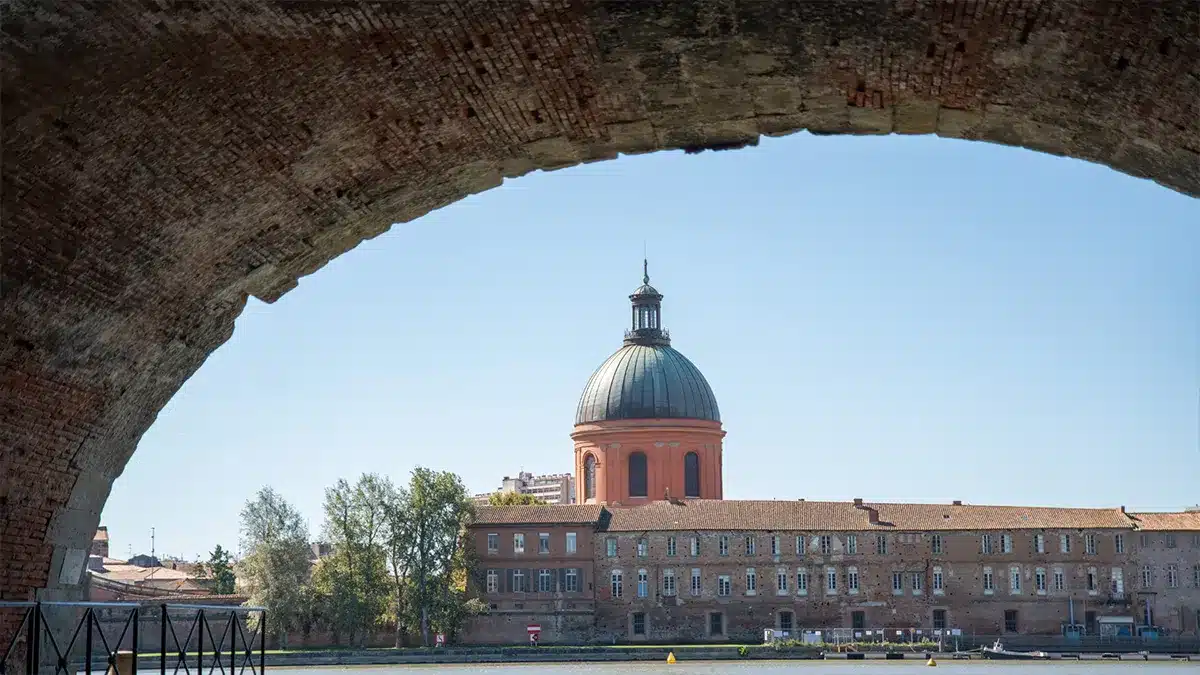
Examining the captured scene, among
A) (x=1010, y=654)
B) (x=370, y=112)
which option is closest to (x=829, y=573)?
(x=1010, y=654)

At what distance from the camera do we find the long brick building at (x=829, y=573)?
7338cm

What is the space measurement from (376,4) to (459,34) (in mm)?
450

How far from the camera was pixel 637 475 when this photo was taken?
78.3 m

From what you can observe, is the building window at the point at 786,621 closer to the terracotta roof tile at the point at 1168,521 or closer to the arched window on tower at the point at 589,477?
the arched window on tower at the point at 589,477

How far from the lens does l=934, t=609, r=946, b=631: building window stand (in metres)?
73.6

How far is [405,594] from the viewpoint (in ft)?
225

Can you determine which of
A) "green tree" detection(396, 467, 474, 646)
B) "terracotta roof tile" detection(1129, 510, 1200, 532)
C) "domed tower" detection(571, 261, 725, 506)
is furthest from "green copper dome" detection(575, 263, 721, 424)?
"terracotta roof tile" detection(1129, 510, 1200, 532)

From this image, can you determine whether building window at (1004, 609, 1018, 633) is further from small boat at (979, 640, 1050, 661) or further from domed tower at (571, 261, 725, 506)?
domed tower at (571, 261, 725, 506)

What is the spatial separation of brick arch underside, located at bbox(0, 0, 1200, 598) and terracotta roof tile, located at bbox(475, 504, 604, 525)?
212 feet

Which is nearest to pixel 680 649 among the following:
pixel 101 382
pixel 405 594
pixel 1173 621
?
pixel 405 594

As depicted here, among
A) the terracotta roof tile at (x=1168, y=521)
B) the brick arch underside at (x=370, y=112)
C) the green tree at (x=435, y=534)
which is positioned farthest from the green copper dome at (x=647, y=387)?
the brick arch underside at (x=370, y=112)

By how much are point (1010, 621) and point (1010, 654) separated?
8.57 m

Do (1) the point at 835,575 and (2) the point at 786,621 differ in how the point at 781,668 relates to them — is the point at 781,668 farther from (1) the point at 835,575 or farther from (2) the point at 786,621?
(1) the point at 835,575

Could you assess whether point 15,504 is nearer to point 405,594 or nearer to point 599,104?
point 599,104
